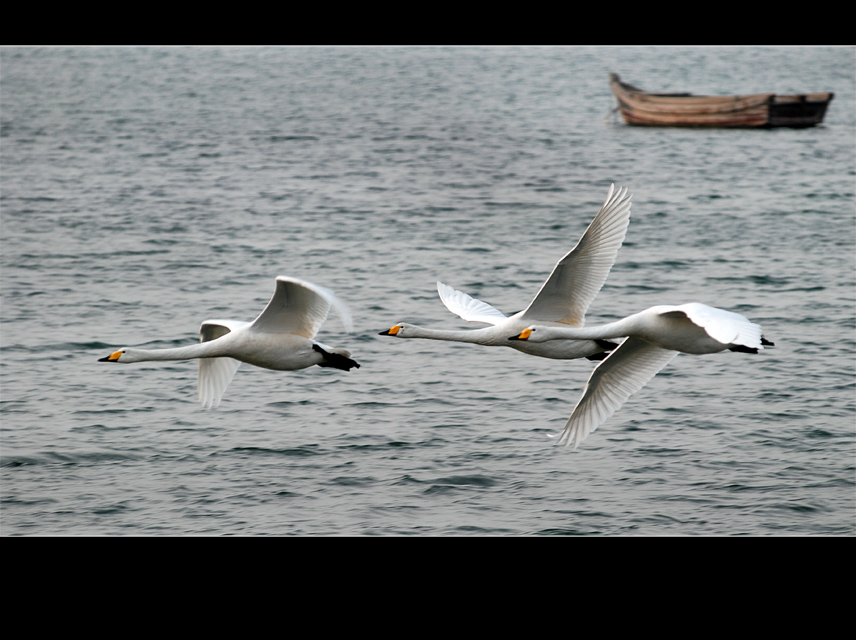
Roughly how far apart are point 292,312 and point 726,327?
451 cm

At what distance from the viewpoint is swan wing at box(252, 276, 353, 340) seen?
1230cm

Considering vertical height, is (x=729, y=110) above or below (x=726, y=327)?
above

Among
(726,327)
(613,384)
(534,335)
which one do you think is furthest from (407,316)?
(726,327)

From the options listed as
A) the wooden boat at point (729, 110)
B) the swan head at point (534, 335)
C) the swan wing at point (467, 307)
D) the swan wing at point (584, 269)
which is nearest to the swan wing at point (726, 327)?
the swan head at point (534, 335)

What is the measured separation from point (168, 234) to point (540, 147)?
18.2 metres

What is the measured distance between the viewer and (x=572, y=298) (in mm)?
13680

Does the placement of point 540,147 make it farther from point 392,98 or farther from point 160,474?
point 160,474

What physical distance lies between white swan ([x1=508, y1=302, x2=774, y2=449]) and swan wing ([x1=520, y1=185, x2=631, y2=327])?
0.59 m

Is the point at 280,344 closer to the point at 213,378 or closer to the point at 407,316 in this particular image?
the point at 213,378

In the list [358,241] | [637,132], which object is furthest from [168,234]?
[637,132]

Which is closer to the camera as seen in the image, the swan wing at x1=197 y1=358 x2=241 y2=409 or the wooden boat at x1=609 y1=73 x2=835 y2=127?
the swan wing at x1=197 y1=358 x2=241 y2=409

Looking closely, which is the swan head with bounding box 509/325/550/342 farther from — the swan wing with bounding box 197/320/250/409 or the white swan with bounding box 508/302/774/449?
the swan wing with bounding box 197/320/250/409

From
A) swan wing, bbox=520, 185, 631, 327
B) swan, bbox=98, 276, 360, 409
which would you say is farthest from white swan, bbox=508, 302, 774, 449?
swan, bbox=98, 276, 360, 409

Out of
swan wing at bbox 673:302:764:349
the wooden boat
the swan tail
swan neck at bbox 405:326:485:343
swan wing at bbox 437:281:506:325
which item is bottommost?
the swan tail
